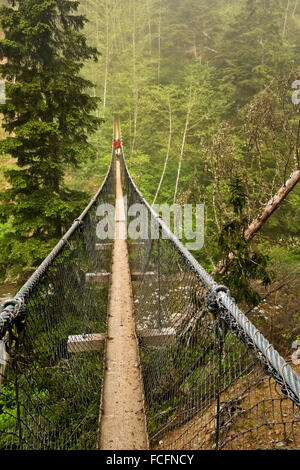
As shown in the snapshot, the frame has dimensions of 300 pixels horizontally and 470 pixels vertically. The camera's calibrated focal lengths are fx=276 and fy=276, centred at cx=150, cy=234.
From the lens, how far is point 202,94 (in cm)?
1105

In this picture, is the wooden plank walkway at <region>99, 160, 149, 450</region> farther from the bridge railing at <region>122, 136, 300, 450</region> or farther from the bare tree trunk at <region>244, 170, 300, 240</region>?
the bare tree trunk at <region>244, 170, 300, 240</region>

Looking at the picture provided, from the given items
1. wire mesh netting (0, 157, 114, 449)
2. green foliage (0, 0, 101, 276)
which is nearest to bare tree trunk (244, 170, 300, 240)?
wire mesh netting (0, 157, 114, 449)

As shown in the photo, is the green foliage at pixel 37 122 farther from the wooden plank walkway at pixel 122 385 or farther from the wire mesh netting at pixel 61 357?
the wooden plank walkway at pixel 122 385

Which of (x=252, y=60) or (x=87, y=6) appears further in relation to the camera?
(x=87, y=6)

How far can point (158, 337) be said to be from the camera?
204cm

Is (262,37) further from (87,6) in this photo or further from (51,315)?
(51,315)

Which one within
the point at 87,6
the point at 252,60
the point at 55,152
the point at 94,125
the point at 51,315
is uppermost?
the point at 87,6

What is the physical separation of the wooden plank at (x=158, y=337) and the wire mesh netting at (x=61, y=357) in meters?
0.38

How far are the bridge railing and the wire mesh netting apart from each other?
57 cm

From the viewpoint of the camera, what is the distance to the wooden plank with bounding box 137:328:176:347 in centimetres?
202

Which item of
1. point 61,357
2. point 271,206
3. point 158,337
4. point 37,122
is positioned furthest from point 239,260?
point 37,122

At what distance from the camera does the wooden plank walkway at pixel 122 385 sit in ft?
4.72
